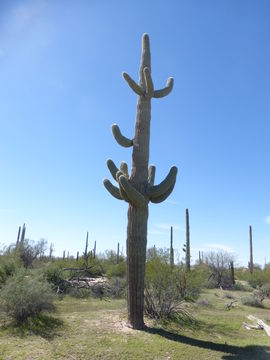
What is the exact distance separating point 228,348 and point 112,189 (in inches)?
210

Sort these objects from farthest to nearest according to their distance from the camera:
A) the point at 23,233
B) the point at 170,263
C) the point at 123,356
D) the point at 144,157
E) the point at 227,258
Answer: the point at 23,233 < the point at 227,258 < the point at 170,263 < the point at 144,157 < the point at 123,356

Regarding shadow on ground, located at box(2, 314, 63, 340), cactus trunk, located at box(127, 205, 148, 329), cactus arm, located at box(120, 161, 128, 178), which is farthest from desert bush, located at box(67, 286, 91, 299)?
cactus arm, located at box(120, 161, 128, 178)

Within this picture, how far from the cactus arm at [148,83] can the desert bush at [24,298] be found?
687 cm

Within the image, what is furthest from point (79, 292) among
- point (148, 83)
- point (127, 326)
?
point (148, 83)

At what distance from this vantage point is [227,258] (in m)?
30.6

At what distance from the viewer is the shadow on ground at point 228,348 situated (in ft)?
23.5

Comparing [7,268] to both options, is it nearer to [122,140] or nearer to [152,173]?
[152,173]

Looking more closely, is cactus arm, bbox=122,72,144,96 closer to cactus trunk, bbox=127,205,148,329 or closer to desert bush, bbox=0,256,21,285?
cactus trunk, bbox=127,205,148,329

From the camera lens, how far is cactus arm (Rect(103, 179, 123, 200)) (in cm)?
973

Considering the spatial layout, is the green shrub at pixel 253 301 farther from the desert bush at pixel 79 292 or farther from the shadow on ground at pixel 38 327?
the shadow on ground at pixel 38 327

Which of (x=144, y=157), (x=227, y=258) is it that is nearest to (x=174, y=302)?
(x=144, y=157)

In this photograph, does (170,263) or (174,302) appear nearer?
(174,302)

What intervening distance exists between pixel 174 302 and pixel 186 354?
3554 mm

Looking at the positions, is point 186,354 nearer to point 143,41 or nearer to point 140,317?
point 140,317
